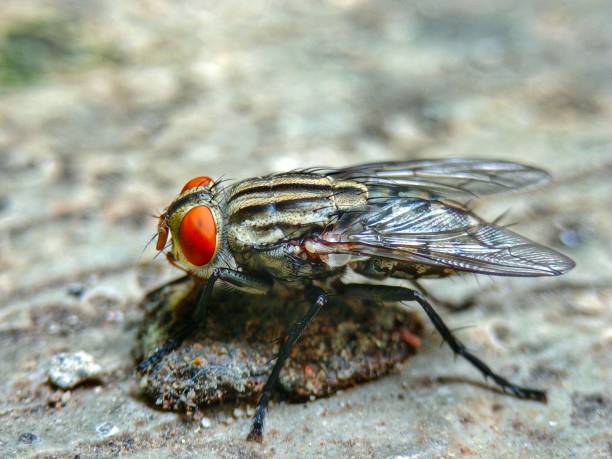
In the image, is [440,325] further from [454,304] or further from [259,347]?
[259,347]

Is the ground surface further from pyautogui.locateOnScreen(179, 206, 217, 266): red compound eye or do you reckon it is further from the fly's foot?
pyautogui.locateOnScreen(179, 206, 217, 266): red compound eye

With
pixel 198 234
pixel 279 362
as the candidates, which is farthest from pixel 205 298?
pixel 279 362

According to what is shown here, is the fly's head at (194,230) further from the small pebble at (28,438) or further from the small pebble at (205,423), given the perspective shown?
the small pebble at (28,438)

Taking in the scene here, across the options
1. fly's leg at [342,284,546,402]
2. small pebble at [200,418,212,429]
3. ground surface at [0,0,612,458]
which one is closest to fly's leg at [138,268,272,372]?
ground surface at [0,0,612,458]

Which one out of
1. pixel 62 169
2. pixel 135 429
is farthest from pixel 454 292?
pixel 62 169

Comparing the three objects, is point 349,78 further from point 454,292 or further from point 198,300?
point 198,300
